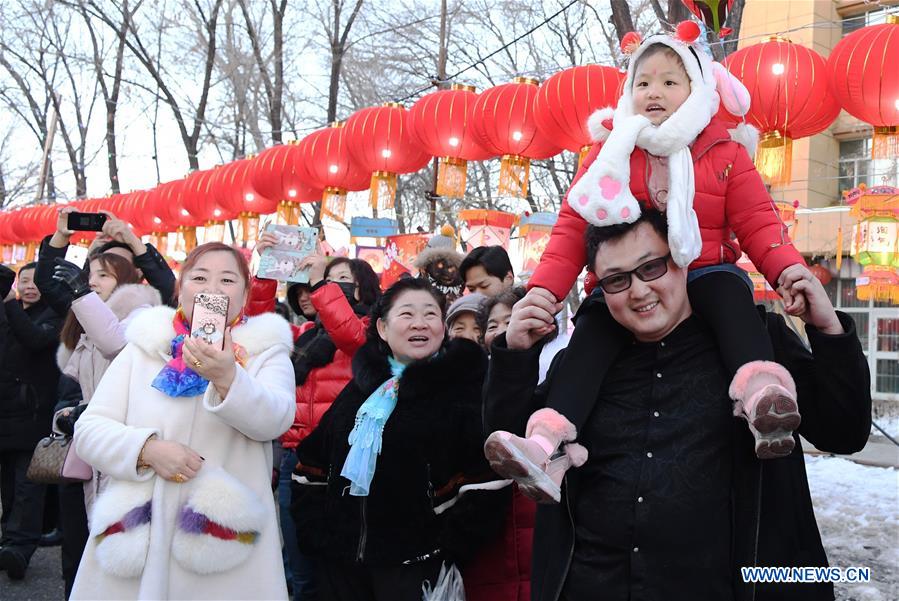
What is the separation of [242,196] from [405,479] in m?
9.29

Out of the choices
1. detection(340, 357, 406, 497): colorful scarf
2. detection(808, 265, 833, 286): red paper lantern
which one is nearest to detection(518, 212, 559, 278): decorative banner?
detection(340, 357, 406, 497): colorful scarf

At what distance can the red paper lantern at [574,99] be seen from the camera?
6730mm

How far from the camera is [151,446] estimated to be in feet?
8.35

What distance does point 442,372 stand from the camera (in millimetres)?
3240

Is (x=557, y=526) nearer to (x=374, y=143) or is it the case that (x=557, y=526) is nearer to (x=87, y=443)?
(x=87, y=443)

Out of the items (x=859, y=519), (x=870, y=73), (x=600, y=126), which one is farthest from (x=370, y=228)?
(x=600, y=126)

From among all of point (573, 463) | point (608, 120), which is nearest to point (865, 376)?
point (573, 463)

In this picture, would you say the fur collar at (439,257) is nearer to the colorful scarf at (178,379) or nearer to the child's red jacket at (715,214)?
the colorful scarf at (178,379)

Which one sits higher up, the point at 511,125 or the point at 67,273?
the point at 511,125

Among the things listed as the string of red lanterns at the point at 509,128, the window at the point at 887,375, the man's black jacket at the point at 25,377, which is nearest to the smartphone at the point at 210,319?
the man's black jacket at the point at 25,377

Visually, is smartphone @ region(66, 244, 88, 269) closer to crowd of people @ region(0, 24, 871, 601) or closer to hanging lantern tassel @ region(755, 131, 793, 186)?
crowd of people @ region(0, 24, 871, 601)

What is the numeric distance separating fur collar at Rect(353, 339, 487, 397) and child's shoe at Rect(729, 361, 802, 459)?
1.60 m

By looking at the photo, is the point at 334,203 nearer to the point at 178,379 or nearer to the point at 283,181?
the point at 283,181

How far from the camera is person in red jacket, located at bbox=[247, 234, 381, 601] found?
13.8 ft
